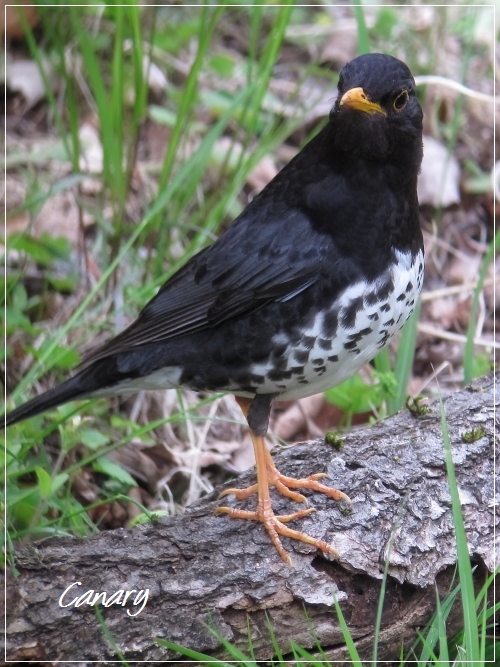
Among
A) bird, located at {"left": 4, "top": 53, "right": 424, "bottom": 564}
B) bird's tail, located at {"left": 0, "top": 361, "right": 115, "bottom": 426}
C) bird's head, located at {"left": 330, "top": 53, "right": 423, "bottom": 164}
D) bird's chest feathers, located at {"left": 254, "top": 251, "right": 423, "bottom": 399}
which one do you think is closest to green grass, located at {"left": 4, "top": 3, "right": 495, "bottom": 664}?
bird's tail, located at {"left": 0, "top": 361, "right": 115, "bottom": 426}

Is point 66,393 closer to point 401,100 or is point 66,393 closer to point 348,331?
point 348,331

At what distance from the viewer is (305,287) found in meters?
3.61

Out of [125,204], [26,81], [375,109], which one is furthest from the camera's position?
[26,81]

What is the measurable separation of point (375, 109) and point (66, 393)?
1.84m

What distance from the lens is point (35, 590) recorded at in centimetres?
290

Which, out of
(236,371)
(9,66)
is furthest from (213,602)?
(9,66)

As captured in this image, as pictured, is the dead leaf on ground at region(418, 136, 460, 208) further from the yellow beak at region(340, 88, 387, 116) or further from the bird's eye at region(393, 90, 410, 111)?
A: the yellow beak at region(340, 88, 387, 116)

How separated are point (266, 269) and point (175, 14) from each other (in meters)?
4.68

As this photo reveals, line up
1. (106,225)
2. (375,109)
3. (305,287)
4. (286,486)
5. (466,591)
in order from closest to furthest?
(466,591) → (375,109) → (305,287) → (286,486) → (106,225)

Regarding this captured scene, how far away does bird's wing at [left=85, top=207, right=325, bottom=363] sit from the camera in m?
3.64

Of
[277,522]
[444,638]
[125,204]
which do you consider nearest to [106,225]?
[125,204]

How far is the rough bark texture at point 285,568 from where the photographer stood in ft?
9.50

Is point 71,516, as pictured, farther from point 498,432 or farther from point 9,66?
point 9,66

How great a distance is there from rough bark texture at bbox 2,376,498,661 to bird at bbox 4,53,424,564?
10cm
